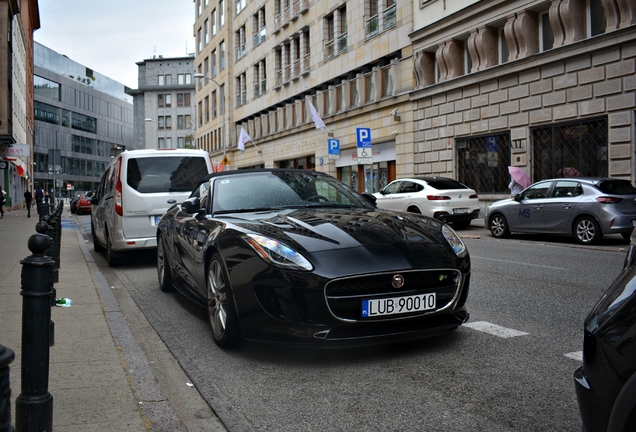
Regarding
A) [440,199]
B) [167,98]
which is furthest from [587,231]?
[167,98]

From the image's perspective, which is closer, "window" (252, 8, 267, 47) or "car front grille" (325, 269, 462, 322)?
"car front grille" (325, 269, 462, 322)

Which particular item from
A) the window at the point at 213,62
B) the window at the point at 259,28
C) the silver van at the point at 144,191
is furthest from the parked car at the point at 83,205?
the silver van at the point at 144,191

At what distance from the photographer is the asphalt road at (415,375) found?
11.3 feet

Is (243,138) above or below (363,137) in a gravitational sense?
above

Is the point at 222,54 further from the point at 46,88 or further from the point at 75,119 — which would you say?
the point at 75,119

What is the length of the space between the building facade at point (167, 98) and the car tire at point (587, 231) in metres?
91.0

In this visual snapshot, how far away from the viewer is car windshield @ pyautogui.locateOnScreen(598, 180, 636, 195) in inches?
550

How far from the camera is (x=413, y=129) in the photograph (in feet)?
92.6

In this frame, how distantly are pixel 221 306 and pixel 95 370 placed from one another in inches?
42.7

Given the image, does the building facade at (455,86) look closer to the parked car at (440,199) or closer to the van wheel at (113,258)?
the parked car at (440,199)

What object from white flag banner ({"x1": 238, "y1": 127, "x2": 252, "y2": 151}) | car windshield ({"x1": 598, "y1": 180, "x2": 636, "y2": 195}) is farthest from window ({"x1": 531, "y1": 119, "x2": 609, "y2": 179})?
white flag banner ({"x1": 238, "y1": 127, "x2": 252, "y2": 151})

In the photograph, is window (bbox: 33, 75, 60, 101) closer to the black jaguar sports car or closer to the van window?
the van window

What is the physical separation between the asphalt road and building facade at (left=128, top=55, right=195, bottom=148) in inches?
3860

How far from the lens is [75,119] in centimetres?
9762
